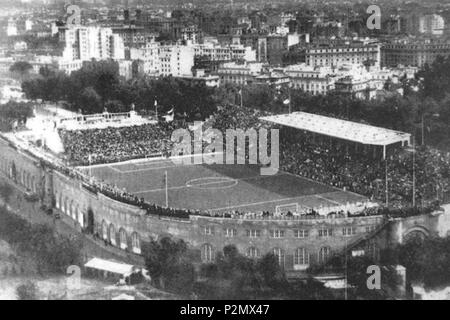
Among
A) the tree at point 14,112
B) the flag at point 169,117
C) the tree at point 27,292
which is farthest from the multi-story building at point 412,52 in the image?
the tree at point 27,292

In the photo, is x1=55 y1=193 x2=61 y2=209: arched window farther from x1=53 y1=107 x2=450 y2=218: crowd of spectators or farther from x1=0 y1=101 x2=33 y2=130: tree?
x1=0 y1=101 x2=33 y2=130: tree

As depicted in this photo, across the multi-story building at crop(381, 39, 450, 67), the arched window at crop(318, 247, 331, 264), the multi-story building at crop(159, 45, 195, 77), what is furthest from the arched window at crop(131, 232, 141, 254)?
the multi-story building at crop(159, 45, 195, 77)

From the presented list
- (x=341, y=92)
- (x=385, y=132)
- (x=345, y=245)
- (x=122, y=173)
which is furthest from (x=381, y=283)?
(x=341, y=92)

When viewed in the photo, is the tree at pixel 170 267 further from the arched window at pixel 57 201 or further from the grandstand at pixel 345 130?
the grandstand at pixel 345 130

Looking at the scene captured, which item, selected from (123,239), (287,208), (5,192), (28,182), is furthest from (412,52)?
(123,239)

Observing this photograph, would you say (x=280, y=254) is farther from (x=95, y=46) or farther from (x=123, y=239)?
(x=95, y=46)
